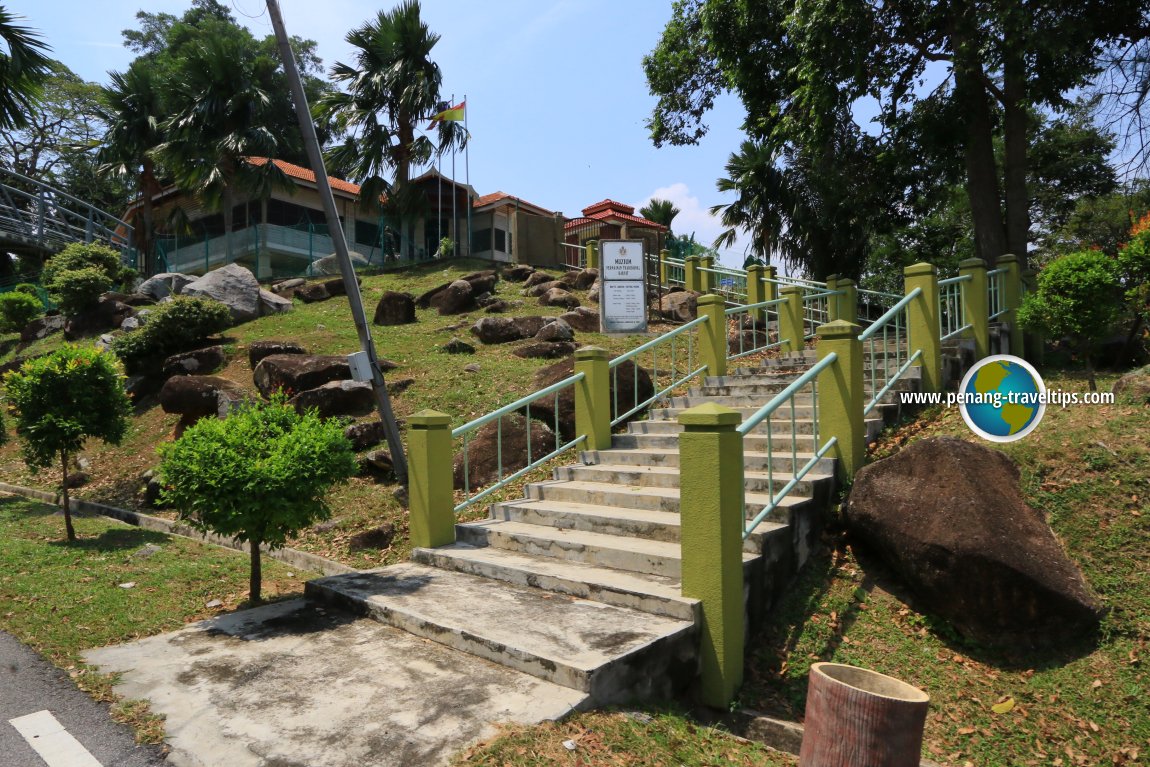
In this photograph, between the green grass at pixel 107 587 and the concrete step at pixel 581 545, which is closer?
the green grass at pixel 107 587

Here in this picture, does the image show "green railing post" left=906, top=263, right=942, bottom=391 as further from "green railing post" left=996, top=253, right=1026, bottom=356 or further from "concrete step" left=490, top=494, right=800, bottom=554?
"green railing post" left=996, top=253, right=1026, bottom=356

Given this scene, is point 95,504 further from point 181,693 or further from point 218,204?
point 218,204

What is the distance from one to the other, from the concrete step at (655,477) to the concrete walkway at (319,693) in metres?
2.58

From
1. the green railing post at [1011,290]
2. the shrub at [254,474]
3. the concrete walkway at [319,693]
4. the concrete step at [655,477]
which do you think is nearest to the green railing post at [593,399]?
the concrete step at [655,477]

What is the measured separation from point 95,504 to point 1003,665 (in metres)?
10.8

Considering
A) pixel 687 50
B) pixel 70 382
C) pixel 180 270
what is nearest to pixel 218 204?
pixel 180 270

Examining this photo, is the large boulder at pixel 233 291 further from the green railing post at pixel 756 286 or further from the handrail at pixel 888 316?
the handrail at pixel 888 316

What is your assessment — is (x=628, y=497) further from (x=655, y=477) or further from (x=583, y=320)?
(x=583, y=320)

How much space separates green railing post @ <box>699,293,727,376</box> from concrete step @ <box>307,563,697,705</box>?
473cm

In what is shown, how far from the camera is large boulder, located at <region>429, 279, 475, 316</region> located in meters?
17.2

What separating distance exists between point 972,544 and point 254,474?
5078 mm

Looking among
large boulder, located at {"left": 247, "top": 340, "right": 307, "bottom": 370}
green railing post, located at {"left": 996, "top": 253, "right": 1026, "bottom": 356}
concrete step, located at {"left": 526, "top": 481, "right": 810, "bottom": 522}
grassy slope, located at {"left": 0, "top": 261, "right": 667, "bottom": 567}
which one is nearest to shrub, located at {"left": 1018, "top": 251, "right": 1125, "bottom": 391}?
green railing post, located at {"left": 996, "top": 253, "right": 1026, "bottom": 356}

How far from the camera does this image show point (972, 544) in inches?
196

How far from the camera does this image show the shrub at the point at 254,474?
18.0ft
